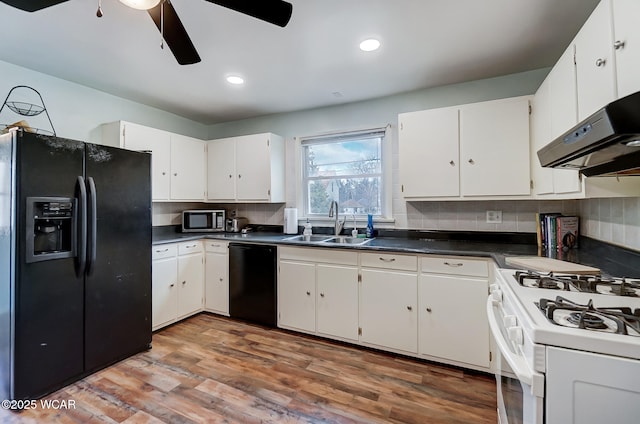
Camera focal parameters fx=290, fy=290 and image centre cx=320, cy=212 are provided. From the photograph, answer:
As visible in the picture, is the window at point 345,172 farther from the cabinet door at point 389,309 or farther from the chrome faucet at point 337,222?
the cabinet door at point 389,309

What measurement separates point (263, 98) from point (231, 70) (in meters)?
0.65

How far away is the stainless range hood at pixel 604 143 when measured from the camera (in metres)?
0.77

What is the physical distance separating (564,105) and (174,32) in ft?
6.94

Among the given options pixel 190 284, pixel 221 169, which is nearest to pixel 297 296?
pixel 190 284

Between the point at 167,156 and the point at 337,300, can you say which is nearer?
the point at 337,300

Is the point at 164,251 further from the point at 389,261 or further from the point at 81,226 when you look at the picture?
the point at 389,261

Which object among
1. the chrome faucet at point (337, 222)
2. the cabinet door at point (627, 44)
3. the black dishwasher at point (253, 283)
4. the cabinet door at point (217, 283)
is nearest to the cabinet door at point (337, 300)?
the black dishwasher at point (253, 283)

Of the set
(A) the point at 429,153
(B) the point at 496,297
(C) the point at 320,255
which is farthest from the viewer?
(C) the point at 320,255

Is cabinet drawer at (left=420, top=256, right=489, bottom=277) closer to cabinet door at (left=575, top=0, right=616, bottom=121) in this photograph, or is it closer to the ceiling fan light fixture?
cabinet door at (left=575, top=0, right=616, bottom=121)

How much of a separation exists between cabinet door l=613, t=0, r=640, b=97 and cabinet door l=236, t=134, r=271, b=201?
281 centimetres

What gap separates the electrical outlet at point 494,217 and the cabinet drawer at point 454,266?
0.72 meters

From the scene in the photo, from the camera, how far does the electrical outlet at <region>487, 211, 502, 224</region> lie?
2.55 metres

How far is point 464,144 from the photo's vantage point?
7.80 ft

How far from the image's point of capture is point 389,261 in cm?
232
